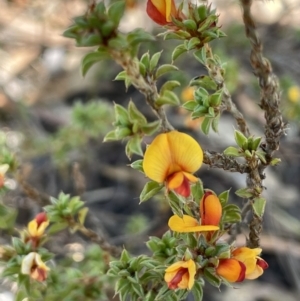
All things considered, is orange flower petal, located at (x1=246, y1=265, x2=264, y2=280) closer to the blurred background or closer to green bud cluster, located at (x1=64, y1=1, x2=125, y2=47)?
green bud cluster, located at (x1=64, y1=1, x2=125, y2=47)

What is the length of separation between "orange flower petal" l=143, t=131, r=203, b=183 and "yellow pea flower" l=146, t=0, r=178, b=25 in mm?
181

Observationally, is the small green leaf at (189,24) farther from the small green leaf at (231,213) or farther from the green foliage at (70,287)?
the green foliage at (70,287)

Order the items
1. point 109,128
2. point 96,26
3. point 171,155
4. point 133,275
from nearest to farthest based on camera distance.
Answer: point 96,26
point 171,155
point 133,275
point 109,128

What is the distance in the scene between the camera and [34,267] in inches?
40.4

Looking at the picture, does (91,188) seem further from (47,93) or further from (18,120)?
(47,93)

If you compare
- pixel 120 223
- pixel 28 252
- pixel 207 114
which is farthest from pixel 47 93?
pixel 207 114

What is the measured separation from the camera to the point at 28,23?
3.27 meters

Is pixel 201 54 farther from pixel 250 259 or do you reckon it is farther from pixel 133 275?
pixel 133 275

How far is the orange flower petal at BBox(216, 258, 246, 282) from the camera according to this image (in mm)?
781

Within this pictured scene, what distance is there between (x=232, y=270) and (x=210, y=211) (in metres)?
0.10

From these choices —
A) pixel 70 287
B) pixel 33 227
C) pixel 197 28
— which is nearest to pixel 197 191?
pixel 197 28

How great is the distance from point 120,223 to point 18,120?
0.79 metres

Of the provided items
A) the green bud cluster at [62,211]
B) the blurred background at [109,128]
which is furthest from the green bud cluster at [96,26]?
the blurred background at [109,128]

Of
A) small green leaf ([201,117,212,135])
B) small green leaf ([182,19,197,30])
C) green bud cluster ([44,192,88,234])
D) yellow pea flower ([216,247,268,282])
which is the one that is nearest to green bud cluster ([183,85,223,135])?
small green leaf ([201,117,212,135])
